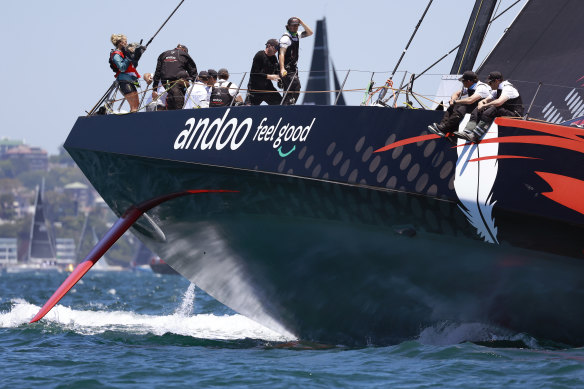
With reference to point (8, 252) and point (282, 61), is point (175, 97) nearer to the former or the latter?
point (282, 61)

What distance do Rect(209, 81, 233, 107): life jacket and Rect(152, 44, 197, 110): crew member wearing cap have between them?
0.38 m

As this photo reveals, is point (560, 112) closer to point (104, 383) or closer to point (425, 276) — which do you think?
point (425, 276)

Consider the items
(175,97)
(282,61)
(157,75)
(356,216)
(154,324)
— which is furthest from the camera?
(154,324)

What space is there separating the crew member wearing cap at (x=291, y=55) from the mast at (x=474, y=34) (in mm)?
1698

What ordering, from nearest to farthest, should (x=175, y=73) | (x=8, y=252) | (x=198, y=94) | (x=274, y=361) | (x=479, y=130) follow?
(x=479, y=130) < (x=274, y=361) < (x=198, y=94) < (x=175, y=73) < (x=8, y=252)

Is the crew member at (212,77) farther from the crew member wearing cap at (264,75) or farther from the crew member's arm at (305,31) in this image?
the crew member's arm at (305,31)

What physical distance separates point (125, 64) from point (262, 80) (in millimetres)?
1741

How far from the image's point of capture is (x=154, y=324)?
1336 centimetres

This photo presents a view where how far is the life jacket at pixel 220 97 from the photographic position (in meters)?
10.2

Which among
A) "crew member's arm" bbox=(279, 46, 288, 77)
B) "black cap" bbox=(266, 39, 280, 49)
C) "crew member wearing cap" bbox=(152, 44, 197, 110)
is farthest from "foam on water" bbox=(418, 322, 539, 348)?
"crew member wearing cap" bbox=(152, 44, 197, 110)

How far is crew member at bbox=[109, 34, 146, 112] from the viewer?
11.0 meters

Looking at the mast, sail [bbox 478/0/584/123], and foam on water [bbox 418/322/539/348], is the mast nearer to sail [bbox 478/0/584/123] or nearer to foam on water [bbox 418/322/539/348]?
sail [bbox 478/0/584/123]

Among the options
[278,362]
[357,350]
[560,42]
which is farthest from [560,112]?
[278,362]

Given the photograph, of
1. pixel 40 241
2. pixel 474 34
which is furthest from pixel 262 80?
pixel 40 241
